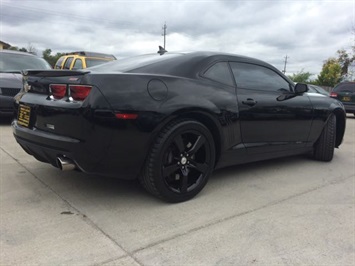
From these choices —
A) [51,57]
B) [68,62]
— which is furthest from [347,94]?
[51,57]

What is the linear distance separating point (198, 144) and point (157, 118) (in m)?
0.55

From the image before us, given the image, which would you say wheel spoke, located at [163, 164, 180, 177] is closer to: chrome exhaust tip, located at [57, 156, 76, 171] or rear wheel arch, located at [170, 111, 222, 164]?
rear wheel arch, located at [170, 111, 222, 164]

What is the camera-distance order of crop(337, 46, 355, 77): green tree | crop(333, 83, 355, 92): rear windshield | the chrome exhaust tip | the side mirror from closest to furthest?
1. the chrome exhaust tip
2. the side mirror
3. crop(333, 83, 355, 92): rear windshield
4. crop(337, 46, 355, 77): green tree

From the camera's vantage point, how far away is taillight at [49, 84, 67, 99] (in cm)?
303

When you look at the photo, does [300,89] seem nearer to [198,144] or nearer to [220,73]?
[220,73]

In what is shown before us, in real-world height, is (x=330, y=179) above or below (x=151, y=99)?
below

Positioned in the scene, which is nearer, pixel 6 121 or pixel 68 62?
pixel 6 121

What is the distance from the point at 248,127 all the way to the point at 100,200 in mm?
1727

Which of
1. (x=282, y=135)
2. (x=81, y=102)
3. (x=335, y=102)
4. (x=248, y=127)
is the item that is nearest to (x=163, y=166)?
(x=81, y=102)

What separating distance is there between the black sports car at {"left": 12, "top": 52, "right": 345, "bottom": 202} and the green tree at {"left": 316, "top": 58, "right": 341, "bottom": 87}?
4264cm

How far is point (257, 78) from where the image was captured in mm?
4203

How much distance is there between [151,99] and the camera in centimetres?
305

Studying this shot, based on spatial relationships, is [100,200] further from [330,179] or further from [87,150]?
[330,179]

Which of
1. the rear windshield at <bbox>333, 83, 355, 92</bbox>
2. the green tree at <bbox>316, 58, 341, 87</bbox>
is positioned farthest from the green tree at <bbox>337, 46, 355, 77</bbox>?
the rear windshield at <bbox>333, 83, 355, 92</bbox>
